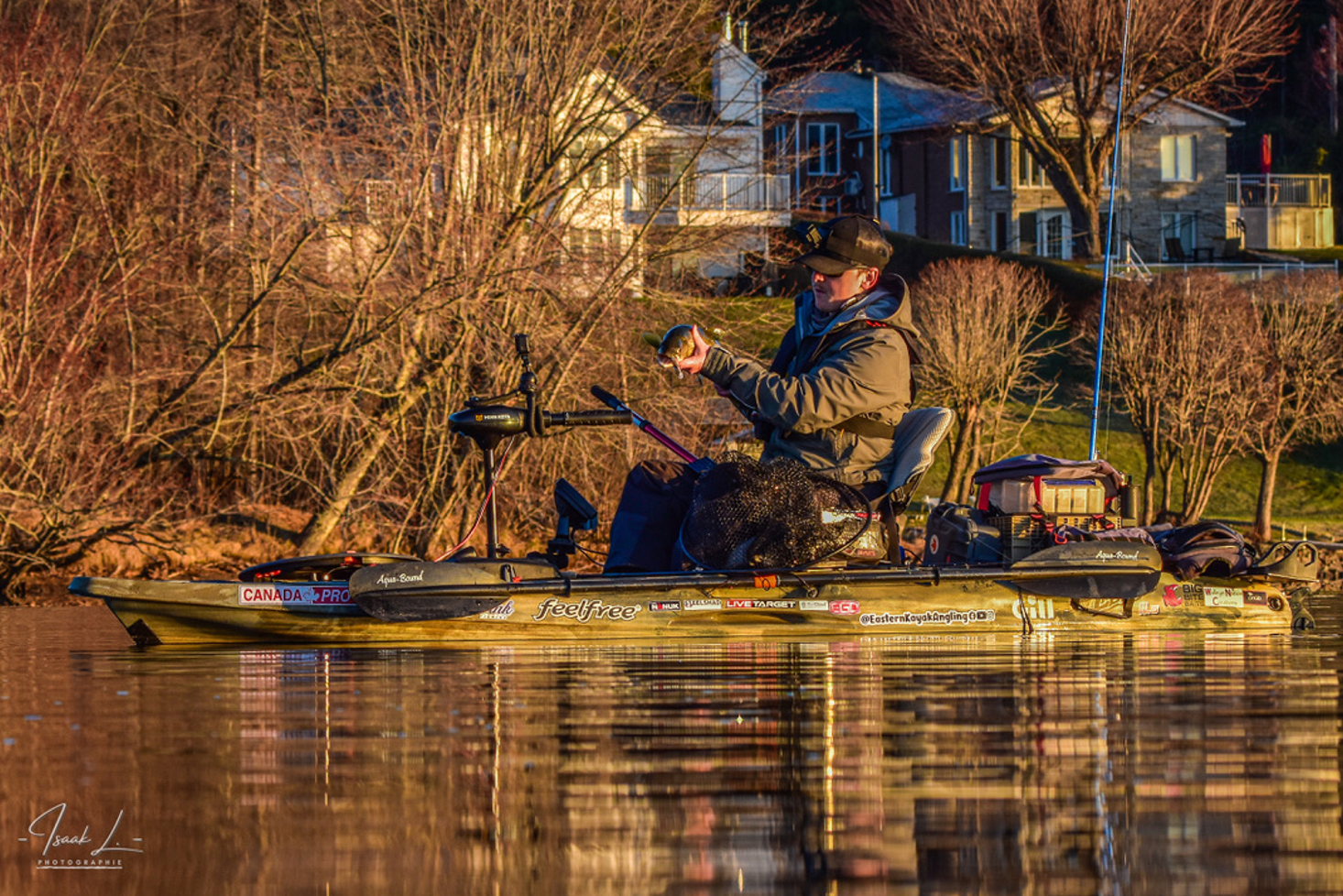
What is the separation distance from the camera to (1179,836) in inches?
144

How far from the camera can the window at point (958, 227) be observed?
56.1 m

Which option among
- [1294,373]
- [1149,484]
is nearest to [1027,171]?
[1294,373]

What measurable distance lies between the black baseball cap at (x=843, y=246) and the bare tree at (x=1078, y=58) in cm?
4038

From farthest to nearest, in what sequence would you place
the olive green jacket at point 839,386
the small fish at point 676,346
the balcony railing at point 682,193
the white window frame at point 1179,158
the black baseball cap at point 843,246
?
the white window frame at point 1179,158
the balcony railing at point 682,193
the black baseball cap at point 843,246
the olive green jacket at point 839,386
the small fish at point 676,346

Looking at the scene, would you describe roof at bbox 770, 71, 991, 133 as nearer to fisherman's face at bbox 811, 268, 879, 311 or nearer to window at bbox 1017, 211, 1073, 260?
window at bbox 1017, 211, 1073, 260

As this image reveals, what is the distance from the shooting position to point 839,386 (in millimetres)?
8883

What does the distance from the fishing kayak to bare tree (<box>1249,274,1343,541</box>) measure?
79.7 feet

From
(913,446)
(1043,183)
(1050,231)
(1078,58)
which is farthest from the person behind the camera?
(1043,183)

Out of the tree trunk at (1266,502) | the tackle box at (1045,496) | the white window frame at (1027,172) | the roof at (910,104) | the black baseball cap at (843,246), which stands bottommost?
the tree trunk at (1266,502)

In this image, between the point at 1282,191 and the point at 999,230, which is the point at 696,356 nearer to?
the point at 999,230

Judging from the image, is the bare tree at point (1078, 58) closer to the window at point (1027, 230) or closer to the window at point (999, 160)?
the window at point (1027, 230)

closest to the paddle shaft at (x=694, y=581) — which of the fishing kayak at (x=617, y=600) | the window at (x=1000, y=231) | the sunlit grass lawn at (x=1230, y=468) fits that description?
the fishing kayak at (x=617, y=600)

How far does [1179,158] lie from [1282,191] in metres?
3.74

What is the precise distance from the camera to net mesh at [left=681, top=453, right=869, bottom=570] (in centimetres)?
896
